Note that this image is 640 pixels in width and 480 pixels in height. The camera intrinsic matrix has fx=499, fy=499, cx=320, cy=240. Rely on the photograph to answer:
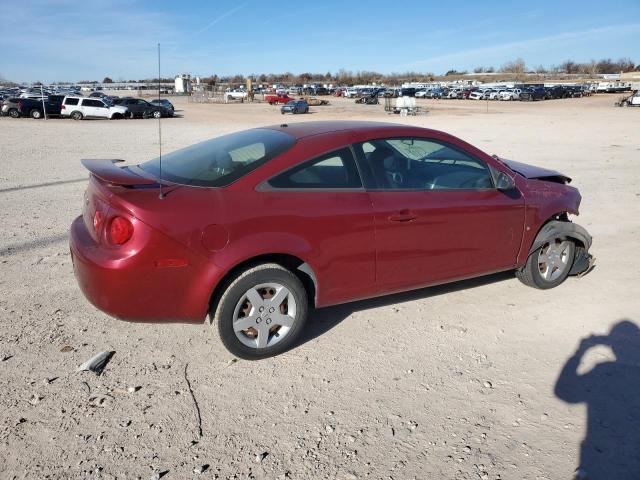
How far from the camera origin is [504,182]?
169 inches

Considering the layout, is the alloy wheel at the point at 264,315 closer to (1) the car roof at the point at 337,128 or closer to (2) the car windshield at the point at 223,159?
(2) the car windshield at the point at 223,159

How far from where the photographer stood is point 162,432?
2822 millimetres

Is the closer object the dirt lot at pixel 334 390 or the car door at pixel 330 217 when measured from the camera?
the dirt lot at pixel 334 390

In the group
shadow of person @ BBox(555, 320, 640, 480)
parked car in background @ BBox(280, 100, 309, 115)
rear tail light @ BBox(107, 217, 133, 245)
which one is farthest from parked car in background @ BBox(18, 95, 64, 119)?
shadow of person @ BBox(555, 320, 640, 480)

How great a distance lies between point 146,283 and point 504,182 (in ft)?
9.89

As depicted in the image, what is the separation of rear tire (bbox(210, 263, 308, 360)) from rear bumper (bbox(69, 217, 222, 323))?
0.56 feet

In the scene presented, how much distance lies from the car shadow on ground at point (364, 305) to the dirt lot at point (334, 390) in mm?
19

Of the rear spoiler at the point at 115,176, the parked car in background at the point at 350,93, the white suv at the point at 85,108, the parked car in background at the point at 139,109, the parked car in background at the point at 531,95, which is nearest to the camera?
the rear spoiler at the point at 115,176

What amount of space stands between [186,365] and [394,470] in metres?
1.63

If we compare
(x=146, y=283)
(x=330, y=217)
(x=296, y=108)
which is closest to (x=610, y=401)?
(x=330, y=217)

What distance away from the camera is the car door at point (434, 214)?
379 centimetres

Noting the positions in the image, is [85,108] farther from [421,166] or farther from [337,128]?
[421,166]

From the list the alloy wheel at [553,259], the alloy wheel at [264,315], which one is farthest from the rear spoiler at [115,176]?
the alloy wheel at [553,259]

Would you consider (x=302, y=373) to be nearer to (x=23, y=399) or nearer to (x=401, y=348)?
(x=401, y=348)
